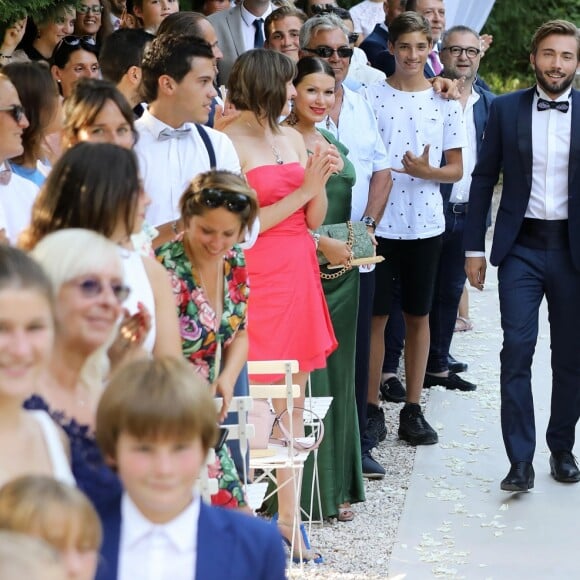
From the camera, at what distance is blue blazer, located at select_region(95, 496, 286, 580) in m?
2.55

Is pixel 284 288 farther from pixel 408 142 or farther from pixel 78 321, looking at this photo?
pixel 78 321

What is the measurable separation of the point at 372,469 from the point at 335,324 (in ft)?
3.23

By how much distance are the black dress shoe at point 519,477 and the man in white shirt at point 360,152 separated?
0.76 m

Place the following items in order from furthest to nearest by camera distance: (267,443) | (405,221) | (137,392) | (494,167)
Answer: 1. (405,221)
2. (494,167)
3. (267,443)
4. (137,392)

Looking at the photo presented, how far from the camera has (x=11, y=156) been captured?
4.65 metres

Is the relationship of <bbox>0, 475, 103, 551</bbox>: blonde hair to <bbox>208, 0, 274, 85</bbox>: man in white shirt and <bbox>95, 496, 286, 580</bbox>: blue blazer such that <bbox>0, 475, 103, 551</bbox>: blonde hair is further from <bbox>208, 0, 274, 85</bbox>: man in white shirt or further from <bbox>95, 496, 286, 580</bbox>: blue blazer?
<bbox>208, 0, 274, 85</bbox>: man in white shirt

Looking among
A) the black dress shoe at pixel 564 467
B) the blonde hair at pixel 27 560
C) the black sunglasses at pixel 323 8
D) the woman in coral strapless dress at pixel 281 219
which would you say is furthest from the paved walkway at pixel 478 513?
the blonde hair at pixel 27 560

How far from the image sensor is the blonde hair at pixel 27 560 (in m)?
1.83

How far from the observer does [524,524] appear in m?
6.36

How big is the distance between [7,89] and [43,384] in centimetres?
198

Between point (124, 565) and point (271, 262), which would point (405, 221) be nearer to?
point (271, 262)

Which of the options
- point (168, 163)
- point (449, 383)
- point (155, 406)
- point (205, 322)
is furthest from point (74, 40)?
point (155, 406)

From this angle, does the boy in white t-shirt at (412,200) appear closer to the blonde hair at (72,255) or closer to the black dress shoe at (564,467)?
the black dress shoe at (564,467)

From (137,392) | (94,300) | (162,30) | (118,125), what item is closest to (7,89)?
(118,125)
